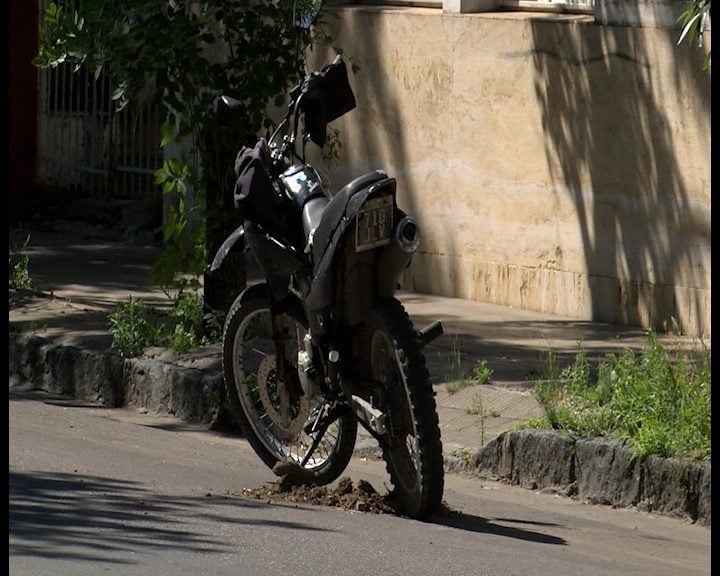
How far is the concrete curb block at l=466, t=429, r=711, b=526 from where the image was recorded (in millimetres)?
6504

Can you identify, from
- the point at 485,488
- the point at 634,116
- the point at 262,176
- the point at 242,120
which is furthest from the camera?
the point at 634,116

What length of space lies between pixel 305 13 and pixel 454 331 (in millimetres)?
3253

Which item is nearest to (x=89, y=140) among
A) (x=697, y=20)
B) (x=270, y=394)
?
(x=697, y=20)

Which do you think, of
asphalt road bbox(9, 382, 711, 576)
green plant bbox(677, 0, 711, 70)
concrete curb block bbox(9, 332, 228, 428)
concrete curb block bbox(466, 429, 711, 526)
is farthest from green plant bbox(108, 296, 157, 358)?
green plant bbox(677, 0, 711, 70)

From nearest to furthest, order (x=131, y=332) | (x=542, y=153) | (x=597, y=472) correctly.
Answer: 1. (x=597, y=472)
2. (x=131, y=332)
3. (x=542, y=153)

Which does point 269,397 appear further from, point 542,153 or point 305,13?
point 542,153

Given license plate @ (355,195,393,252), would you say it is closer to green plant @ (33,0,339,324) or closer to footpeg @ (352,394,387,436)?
footpeg @ (352,394,387,436)

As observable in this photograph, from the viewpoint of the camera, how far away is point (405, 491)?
621 centimetres

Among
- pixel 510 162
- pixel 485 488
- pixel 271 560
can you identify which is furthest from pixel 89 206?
pixel 271 560

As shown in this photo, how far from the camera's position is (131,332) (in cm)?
899

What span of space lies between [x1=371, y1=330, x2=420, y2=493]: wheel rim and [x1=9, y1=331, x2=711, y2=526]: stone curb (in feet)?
3.22

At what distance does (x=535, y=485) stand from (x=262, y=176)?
176 centimetres

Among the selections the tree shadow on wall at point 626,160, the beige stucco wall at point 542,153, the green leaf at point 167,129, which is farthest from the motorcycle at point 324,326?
the tree shadow on wall at point 626,160

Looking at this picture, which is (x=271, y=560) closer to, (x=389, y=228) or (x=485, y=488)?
(x=389, y=228)
